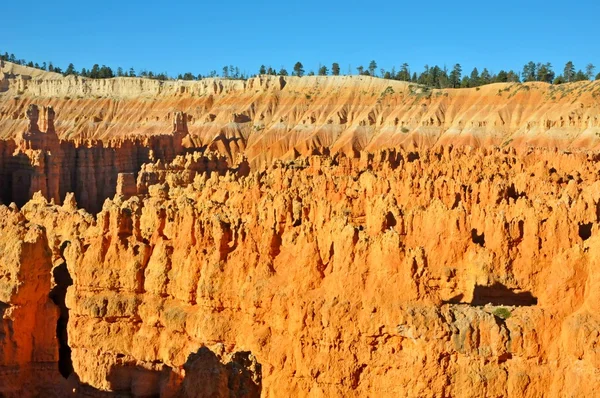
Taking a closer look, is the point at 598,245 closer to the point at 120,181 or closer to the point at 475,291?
the point at 475,291

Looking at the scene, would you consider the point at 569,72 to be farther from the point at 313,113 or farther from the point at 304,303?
the point at 304,303

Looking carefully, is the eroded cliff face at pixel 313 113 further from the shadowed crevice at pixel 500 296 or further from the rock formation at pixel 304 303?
the shadowed crevice at pixel 500 296

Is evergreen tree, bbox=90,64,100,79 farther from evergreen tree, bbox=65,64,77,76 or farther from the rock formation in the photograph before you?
the rock formation

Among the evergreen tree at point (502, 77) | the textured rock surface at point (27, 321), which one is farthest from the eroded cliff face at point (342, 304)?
the evergreen tree at point (502, 77)

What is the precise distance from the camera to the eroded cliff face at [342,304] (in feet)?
33.9

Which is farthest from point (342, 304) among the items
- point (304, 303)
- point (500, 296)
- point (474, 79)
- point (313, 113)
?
point (474, 79)

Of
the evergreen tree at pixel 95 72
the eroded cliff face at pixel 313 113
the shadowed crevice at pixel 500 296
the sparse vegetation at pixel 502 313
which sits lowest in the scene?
the shadowed crevice at pixel 500 296

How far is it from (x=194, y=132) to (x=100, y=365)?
275ft

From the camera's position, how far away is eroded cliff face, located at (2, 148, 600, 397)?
10.3m

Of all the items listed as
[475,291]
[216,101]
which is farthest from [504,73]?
[475,291]

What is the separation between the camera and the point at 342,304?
11672 millimetres

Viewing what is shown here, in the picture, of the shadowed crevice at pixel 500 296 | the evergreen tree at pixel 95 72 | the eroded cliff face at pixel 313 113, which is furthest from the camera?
the evergreen tree at pixel 95 72

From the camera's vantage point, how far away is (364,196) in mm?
26453

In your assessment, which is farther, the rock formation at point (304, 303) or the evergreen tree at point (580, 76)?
the evergreen tree at point (580, 76)
